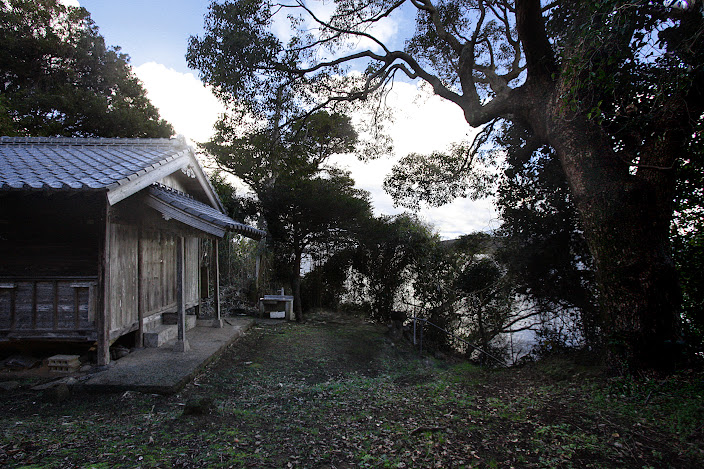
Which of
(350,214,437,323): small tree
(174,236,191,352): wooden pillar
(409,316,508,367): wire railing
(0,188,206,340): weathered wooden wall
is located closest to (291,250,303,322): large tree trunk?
(350,214,437,323): small tree

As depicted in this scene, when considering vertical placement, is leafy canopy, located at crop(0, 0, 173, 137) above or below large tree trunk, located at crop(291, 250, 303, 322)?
above

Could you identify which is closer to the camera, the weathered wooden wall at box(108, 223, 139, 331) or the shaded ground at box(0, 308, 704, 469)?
the shaded ground at box(0, 308, 704, 469)

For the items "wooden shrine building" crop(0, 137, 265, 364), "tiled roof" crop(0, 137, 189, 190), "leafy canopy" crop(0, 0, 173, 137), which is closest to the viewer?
"tiled roof" crop(0, 137, 189, 190)

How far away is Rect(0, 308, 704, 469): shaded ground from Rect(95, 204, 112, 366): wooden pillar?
75 cm

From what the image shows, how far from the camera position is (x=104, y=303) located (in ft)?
17.9

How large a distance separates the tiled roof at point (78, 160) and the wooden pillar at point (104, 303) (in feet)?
1.91

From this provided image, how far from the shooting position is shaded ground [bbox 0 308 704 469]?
328 cm

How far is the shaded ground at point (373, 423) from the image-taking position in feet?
10.7

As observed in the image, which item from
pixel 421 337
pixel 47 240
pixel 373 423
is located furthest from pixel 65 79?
pixel 373 423

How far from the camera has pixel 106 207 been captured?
5461 millimetres

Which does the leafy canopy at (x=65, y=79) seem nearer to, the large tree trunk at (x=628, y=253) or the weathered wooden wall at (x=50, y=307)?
the weathered wooden wall at (x=50, y=307)

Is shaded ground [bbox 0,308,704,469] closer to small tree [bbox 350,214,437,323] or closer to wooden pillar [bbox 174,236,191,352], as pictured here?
wooden pillar [bbox 174,236,191,352]

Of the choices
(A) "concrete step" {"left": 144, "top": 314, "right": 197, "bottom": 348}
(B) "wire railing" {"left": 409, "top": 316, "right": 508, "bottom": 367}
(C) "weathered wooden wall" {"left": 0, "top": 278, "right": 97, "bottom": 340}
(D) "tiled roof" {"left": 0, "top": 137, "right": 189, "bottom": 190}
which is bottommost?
(B) "wire railing" {"left": 409, "top": 316, "right": 508, "bottom": 367}

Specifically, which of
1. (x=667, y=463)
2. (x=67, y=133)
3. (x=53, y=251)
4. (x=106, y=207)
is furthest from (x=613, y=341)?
(x=67, y=133)
